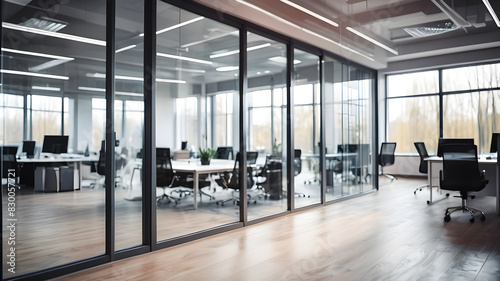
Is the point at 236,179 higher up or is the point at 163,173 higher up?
the point at 163,173

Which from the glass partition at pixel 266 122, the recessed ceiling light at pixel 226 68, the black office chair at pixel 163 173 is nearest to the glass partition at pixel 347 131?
the glass partition at pixel 266 122

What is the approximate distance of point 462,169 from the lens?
4.99 metres

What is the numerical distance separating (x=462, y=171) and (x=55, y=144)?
5024mm

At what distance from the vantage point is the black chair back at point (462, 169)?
4.91 meters

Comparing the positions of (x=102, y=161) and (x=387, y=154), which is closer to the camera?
(x=102, y=161)

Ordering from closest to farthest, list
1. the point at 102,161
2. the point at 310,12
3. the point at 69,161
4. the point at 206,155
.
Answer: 1. the point at 69,161
2. the point at 102,161
3. the point at 310,12
4. the point at 206,155

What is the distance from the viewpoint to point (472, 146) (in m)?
4.90

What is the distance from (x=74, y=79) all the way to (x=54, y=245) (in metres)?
1.44

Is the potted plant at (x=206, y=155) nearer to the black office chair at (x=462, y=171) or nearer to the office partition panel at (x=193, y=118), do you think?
the office partition panel at (x=193, y=118)

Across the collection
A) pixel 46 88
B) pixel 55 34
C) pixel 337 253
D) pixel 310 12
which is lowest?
pixel 337 253

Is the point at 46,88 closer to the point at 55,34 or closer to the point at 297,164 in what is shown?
the point at 55,34

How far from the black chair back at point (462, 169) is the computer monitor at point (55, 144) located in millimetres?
4716

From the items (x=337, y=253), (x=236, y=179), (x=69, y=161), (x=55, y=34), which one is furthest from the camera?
(x=236, y=179)

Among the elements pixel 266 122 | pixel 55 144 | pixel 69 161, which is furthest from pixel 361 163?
pixel 55 144
